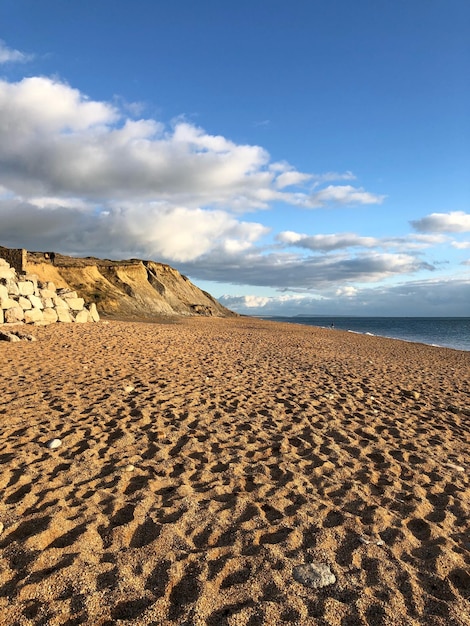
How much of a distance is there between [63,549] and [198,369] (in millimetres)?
9074

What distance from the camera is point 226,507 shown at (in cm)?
431

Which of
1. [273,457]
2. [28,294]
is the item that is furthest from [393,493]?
[28,294]

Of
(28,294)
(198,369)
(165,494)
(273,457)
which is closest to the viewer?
(165,494)

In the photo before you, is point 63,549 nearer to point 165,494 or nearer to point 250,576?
point 165,494

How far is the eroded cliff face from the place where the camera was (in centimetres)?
4784

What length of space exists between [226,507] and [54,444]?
119 inches

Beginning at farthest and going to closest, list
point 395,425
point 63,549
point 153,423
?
point 395,425 → point 153,423 → point 63,549

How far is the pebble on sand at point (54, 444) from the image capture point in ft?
19.0

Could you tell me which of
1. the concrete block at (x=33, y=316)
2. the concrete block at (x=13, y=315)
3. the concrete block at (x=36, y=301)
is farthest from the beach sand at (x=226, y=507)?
the concrete block at (x=36, y=301)

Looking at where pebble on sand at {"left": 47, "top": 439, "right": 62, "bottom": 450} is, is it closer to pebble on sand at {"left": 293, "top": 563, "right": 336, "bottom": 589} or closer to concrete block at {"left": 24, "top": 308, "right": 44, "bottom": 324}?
pebble on sand at {"left": 293, "top": 563, "right": 336, "bottom": 589}

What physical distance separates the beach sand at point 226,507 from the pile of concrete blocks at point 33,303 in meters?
12.6

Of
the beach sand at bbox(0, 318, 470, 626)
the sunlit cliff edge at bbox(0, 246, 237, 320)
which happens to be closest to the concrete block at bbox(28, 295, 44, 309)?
the sunlit cliff edge at bbox(0, 246, 237, 320)

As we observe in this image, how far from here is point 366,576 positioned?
3.27 metres

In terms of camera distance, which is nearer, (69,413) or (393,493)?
(393,493)
